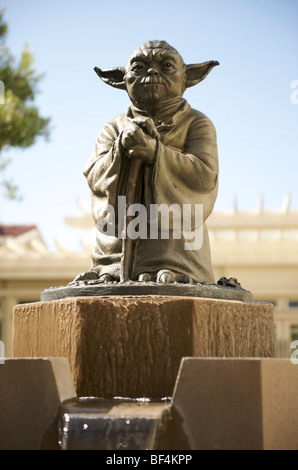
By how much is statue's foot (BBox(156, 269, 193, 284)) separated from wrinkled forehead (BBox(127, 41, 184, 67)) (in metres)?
1.68

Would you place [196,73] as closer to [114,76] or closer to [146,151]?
[114,76]

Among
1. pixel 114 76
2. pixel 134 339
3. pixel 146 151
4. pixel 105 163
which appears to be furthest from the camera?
pixel 114 76

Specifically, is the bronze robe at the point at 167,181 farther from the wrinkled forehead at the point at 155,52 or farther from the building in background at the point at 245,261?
the building in background at the point at 245,261

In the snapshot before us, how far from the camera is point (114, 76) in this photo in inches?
244

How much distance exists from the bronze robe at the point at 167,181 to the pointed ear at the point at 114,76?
1.08 ft

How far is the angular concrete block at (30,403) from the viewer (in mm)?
4324

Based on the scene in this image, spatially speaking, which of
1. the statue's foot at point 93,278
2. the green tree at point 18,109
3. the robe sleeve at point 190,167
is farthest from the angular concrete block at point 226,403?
the green tree at point 18,109

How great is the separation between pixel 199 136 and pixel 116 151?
0.71 m

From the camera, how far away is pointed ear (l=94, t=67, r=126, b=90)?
20.1 feet

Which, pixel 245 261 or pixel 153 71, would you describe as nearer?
pixel 153 71

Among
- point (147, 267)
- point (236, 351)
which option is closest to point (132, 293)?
point (147, 267)

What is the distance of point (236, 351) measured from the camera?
Answer: 510cm

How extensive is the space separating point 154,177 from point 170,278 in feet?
2.47

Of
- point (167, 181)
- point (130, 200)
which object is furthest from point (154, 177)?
point (130, 200)
